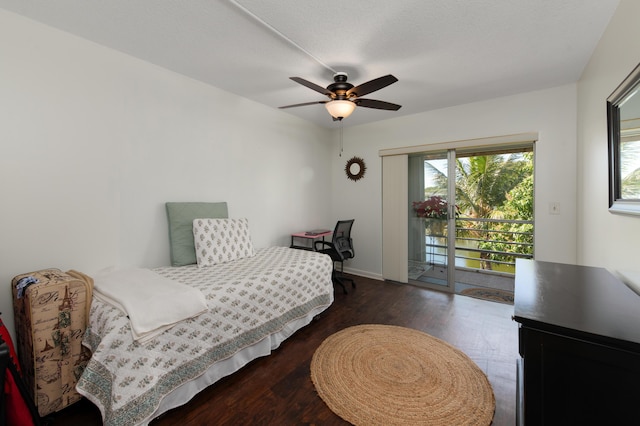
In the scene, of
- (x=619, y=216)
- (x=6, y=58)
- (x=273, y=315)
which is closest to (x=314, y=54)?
(x=6, y=58)

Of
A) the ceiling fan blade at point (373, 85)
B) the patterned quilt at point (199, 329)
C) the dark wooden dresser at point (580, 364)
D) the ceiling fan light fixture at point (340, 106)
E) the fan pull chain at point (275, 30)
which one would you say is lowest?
the patterned quilt at point (199, 329)

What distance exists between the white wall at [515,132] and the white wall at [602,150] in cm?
17

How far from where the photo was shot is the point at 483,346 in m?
2.30

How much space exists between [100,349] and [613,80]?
356 cm

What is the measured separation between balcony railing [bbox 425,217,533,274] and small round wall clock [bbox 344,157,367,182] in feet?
7.37

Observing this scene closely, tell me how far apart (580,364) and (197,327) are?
6.22 feet

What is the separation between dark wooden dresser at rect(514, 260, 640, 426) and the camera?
30.9 inches

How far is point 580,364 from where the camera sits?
838mm

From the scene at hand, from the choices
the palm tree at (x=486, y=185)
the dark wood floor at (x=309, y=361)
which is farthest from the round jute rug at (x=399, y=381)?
the palm tree at (x=486, y=185)

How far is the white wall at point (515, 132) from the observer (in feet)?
9.44

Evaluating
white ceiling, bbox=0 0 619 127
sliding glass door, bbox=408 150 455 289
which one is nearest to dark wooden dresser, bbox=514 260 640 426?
white ceiling, bbox=0 0 619 127

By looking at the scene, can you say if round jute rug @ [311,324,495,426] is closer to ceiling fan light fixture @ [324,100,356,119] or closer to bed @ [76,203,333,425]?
bed @ [76,203,333,425]

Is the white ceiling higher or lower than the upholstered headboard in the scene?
higher

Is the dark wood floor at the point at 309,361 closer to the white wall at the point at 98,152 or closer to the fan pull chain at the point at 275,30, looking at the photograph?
the white wall at the point at 98,152
